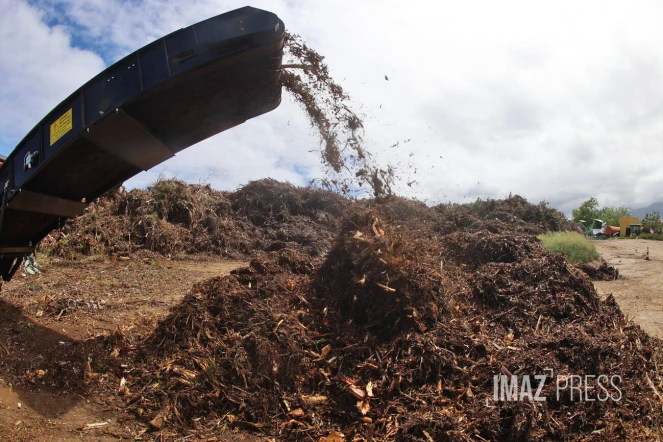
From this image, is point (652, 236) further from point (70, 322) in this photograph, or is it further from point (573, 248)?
point (70, 322)

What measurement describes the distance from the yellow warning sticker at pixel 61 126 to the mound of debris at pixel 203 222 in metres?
5.59

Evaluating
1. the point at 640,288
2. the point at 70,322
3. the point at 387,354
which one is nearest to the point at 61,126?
the point at 70,322

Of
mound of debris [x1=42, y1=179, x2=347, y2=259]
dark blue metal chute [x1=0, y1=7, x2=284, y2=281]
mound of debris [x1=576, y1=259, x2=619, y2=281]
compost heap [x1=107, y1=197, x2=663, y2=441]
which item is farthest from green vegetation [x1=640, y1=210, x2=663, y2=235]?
dark blue metal chute [x1=0, y1=7, x2=284, y2=281]

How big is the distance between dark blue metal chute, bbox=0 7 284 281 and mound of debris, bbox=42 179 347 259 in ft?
16.0

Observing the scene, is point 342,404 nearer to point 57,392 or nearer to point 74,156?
point 57,392

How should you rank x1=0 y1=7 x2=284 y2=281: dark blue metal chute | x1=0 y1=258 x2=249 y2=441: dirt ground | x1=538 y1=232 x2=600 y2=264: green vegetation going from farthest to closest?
x1=538 y1=232 x2=600 y2=264: green vegetation, x1=0 y1=7 x2=284 y2=281: dark blue metal chute, x1=0 y1=258 x2=249 y2=441: dirt ground

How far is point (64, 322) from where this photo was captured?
18.2 ft

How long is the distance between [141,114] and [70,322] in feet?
10.3

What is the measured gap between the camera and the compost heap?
3.44 metres

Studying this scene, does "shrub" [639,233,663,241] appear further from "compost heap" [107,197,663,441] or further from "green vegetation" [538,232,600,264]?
"compost heap" [107,197,663,441]

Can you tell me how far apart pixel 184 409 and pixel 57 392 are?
132 centimetres

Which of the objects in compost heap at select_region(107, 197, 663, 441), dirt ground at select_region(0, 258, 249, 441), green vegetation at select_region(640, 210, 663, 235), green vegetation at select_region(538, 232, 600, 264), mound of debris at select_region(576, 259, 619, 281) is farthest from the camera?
green vegetation at select_region(640, 210, 663, 235)

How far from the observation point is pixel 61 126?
4.35 metres

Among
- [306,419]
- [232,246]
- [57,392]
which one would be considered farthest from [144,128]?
[232,246]
